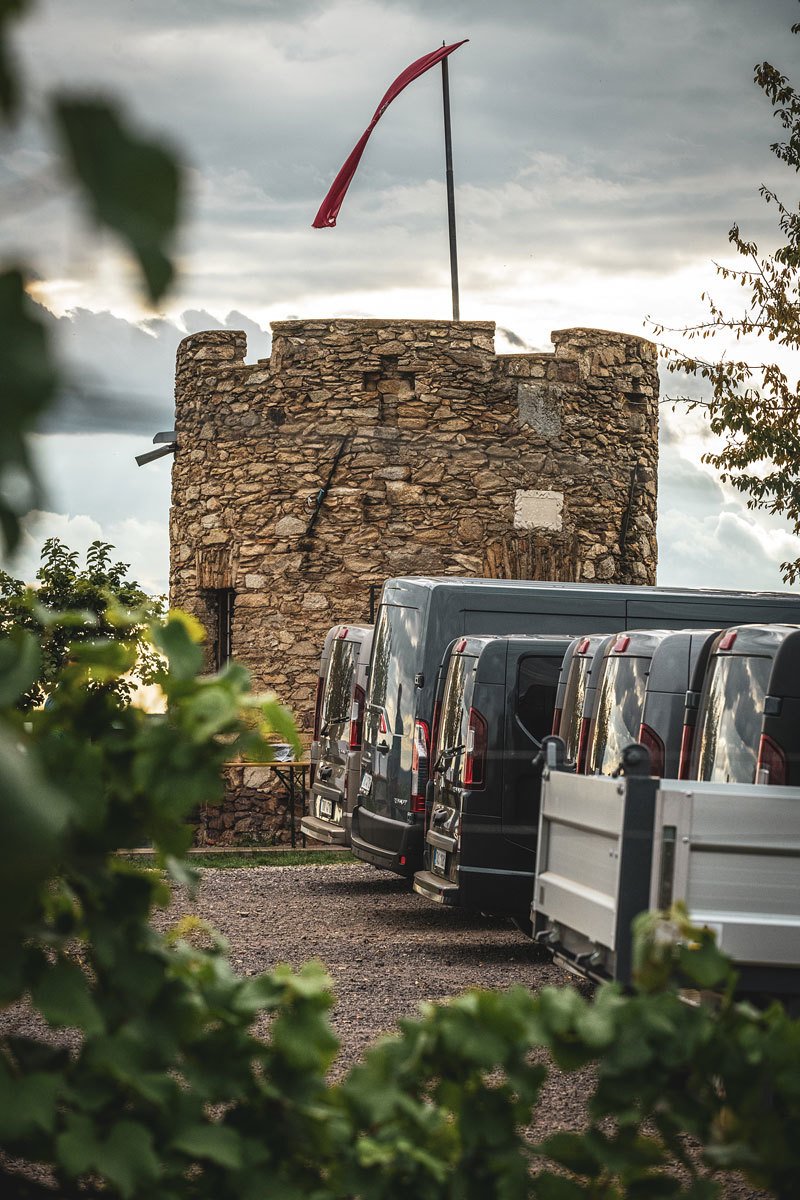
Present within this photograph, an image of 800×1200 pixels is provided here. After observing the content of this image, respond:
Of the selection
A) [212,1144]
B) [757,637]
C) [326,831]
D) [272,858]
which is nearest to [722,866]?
[757,637]

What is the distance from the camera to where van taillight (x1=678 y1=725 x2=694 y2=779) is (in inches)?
269

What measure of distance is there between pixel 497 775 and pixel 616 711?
2131 mm

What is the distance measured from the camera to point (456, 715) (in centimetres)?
1009

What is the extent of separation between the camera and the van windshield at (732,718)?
6.30 m

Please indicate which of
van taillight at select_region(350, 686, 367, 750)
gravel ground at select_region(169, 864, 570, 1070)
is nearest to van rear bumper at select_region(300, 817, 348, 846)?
gravel ground at select_region(169, 864, 570, 1070)

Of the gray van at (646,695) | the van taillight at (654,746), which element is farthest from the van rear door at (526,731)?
the van taillight at (654,746)

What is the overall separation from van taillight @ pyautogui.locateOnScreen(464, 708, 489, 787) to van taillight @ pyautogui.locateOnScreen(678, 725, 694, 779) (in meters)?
2.96

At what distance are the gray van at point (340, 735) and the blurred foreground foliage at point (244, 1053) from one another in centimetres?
1026

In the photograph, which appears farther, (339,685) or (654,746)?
(339,685)

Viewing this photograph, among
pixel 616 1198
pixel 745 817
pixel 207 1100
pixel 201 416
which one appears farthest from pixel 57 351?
pixel 201 416

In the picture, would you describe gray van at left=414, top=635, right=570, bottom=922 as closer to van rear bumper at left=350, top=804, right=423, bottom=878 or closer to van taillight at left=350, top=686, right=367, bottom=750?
van rear bumper at left=350, top=804, right=423, bottom=878

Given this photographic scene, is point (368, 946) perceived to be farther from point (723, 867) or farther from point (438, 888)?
point (723, 867)

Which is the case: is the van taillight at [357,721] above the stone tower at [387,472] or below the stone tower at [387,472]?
below

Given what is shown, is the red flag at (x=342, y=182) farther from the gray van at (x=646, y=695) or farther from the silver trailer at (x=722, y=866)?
the silver trailer at (x=722, y=866)
